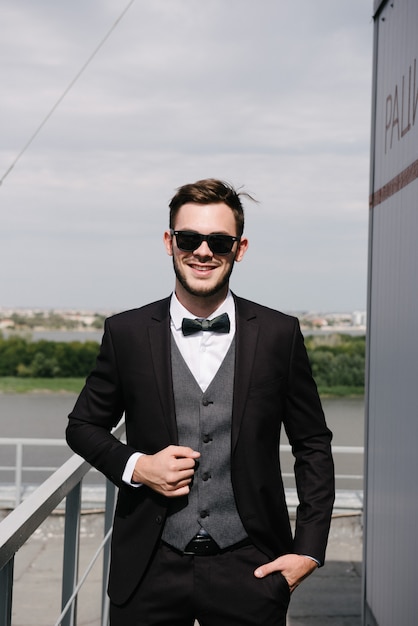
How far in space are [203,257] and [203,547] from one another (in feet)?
2.31

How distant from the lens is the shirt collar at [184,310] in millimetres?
2078

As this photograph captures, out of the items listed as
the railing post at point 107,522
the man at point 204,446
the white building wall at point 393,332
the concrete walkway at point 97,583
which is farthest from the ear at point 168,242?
the concrete walkway at point 97,583

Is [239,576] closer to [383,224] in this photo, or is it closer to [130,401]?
[130,401]

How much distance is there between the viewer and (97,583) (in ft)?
19.4

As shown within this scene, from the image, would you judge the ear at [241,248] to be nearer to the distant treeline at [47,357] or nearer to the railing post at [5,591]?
the railing post at [5,591]

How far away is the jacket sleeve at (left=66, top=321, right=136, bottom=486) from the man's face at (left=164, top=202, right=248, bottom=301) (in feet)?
0.86

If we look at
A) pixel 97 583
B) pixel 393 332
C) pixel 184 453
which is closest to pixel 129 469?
pixel 184 453

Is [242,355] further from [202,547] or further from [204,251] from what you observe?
[202,547]

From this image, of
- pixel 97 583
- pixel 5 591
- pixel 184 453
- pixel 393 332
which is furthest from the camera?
pixel 97 583

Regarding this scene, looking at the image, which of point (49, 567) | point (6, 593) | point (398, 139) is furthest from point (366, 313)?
point (49, 567)

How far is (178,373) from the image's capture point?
6.63 feet

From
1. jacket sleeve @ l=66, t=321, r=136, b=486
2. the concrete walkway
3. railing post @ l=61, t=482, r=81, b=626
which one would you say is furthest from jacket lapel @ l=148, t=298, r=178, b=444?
the concrete walkway

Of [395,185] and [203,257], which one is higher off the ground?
[395,185]

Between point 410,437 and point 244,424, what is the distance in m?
1.24
